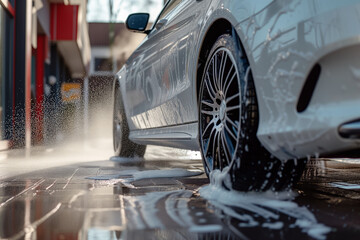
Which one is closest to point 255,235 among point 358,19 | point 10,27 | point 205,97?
point 358,19

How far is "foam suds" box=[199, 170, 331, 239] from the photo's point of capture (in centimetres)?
233

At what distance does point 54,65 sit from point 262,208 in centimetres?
1727

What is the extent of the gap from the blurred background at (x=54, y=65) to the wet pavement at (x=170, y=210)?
4.98 meters

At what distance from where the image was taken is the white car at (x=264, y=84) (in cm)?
229

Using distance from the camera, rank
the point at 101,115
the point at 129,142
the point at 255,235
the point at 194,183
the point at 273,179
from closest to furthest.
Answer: the point at 255,235
the point at 273,179
the point at 194,183
the point at 129,142
the point at 101,115

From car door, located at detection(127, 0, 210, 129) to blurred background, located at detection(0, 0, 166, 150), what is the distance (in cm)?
305

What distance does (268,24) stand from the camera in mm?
2615

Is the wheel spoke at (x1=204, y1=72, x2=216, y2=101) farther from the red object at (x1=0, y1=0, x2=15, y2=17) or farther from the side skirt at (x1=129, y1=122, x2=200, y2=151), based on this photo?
the red object at (x1=0, y1=0, x2=15, y2=17)

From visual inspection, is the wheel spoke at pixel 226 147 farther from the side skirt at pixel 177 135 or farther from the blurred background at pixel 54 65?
the blurred background at pixel 54 65

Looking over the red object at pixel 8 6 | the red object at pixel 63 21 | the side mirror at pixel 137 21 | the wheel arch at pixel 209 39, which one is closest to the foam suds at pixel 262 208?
the wheel arch at pixel 209 39

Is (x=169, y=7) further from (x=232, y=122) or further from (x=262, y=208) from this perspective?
(x=262, y=208)

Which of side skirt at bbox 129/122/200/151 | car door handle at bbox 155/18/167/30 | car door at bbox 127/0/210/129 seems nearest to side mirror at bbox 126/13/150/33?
car door at bbox 127/0/210/129

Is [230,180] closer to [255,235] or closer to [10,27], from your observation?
[255,235]

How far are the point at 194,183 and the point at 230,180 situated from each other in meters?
1.05
